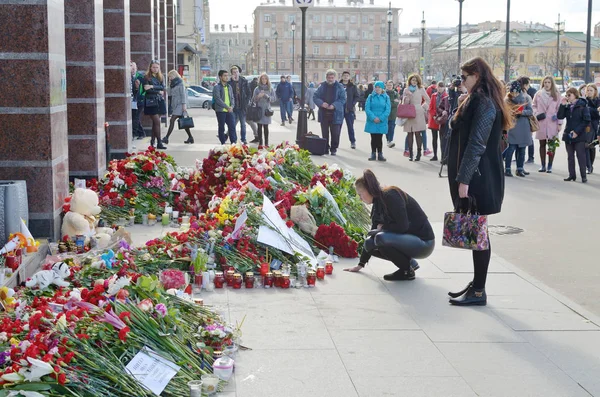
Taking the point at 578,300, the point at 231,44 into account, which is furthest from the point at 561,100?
the point at 231,44

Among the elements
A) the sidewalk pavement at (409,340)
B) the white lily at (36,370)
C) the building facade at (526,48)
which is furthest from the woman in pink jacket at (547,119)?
the building facade at (526,48)

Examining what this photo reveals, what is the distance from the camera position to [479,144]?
6.57m

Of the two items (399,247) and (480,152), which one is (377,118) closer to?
(399,247)

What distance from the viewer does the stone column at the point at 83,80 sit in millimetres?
10391

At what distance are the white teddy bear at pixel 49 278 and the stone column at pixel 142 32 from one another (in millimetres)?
16008

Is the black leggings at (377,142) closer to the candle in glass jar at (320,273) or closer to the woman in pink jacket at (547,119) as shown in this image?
the woman in pink jacket at (547,119)

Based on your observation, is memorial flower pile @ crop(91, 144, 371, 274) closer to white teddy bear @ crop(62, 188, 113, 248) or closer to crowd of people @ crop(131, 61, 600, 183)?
white teddy bear @ crop(62, 188, 113, 248)

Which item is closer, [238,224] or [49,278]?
[49,278]

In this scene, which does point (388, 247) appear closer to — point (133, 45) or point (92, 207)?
point (92, 207)

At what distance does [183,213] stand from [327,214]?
252cm

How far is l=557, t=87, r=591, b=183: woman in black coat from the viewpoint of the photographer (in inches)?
599

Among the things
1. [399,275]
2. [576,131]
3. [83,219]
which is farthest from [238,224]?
[576,131]

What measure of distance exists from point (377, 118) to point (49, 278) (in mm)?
12748

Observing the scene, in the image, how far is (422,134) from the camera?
1941cm
